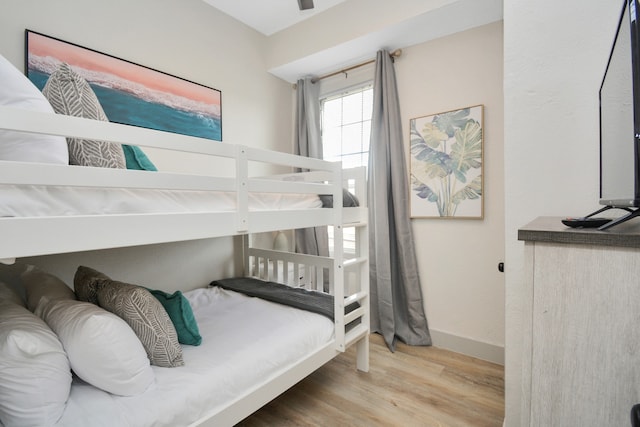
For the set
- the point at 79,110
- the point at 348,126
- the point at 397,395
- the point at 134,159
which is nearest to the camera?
the point at 79,110

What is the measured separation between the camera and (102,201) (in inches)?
35.3

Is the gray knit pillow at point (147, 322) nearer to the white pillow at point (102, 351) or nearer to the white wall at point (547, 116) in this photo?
the white pillow at point (102, 351)

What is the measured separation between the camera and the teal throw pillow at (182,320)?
1.32 meters

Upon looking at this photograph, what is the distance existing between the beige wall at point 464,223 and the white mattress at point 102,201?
1.60 metres

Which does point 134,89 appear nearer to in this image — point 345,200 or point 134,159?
point 134,159

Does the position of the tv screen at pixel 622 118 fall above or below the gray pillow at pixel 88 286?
above

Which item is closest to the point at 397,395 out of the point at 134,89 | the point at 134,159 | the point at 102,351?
the point at 102,351

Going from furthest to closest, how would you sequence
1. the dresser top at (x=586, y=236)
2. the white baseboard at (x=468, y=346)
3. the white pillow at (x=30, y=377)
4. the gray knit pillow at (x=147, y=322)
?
the white baseboard at (x=468, y=346), the gray knit pillow at (x=147, y=322), the white pillow at (x=30, y=377), the dresser top at (x=586, y=236)

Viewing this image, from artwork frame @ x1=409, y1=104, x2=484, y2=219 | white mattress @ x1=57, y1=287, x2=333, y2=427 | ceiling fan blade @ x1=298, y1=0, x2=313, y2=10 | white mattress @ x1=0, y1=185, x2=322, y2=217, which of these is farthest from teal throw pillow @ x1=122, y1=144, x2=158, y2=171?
artwork frame @ x1=409, y1=104, x2=484, y2=219

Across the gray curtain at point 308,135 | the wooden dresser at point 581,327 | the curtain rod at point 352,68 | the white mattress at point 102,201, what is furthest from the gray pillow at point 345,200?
the curtain rod at point 352,68

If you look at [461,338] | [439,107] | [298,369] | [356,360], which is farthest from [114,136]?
[461,338]

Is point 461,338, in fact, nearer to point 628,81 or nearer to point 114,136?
point 628,81

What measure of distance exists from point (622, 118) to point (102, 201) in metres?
1.50

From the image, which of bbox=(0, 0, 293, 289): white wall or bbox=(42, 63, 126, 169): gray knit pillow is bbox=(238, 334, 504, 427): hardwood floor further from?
bbox=(42, 63, 126, 169): gray knit pillow
